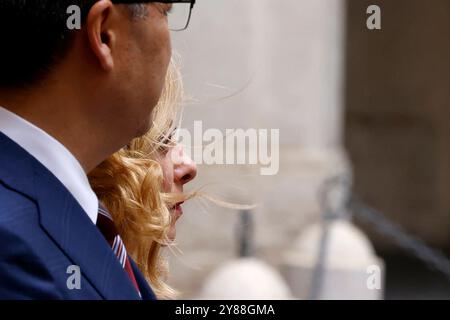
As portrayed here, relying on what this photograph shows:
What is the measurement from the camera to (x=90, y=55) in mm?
2080

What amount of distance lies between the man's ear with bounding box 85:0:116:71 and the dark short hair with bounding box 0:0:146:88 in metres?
0.02

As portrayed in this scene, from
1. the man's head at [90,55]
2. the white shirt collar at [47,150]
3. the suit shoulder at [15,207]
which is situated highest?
the man's head at [90,55]

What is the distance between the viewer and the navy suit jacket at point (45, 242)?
183 centimetres

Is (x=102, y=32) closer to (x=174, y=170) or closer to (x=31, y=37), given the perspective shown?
(x=31, y=37)

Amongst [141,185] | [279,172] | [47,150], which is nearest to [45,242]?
[47,150]

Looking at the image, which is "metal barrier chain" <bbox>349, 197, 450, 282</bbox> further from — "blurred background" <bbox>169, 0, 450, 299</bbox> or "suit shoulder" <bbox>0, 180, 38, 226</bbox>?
"suit shoulder" <bbox>0, 180, 38, 226</bbox>

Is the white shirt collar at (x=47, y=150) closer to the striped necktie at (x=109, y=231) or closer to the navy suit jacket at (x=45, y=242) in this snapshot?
the navy suit jacket at (x=45, y=242)

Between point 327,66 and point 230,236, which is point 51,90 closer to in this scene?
point 230,236

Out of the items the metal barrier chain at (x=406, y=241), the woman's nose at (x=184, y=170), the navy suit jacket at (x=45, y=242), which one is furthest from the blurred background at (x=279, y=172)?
the navy suit jacket at (x=45, y=242)

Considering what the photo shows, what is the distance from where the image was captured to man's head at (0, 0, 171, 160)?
203 cm

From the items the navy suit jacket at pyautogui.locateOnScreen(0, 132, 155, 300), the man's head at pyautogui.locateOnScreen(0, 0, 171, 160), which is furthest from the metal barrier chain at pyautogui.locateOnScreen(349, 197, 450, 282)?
the navy suit jacket at pyautogui.locateOnScreen(0, 132, 155, 300)

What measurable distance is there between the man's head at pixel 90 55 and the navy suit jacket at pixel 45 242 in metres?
0.14
